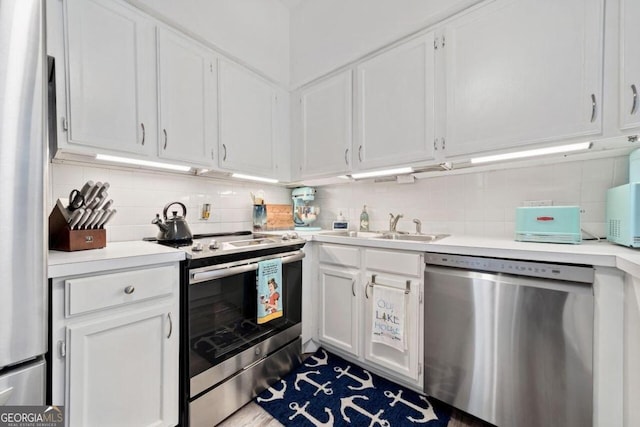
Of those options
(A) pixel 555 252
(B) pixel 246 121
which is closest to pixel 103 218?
(B) pixel 246 121

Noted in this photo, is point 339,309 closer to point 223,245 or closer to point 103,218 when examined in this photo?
point 223,245

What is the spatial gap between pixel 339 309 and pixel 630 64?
192 centimetres

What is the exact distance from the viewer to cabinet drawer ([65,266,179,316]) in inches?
36.5

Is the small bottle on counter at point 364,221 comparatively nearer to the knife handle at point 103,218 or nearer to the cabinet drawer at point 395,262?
the cabinet drawer at point 395,262

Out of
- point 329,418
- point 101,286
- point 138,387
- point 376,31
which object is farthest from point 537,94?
point 138,387

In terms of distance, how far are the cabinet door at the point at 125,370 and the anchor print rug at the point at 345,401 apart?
1.90ft

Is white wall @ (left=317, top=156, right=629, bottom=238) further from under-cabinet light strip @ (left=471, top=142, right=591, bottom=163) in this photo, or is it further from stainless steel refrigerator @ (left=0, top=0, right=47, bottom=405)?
stainless steel refrigerator @ (left=0, top=0, right=47, bottom=405)

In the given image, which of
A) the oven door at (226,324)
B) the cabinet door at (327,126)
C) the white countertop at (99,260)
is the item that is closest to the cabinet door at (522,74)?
the cabinet door at (327,126)

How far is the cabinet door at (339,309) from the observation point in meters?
1.72

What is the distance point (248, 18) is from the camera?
6.51 ft

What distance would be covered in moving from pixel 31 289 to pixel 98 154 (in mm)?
949

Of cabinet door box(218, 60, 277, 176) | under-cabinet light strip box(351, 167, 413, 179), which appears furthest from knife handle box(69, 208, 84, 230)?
under-cabinet light strip box(351, 167, 413, 179)

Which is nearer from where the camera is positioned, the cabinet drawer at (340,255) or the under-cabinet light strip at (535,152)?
the under-cabinet light strip at (535,152)

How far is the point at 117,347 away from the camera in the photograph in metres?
1.02
